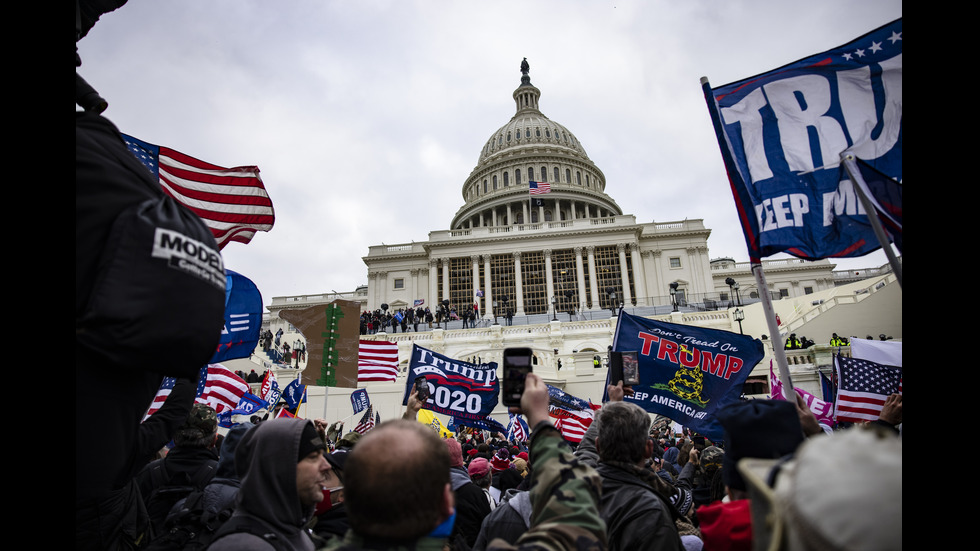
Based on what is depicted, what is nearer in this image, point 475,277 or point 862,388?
point 862,388

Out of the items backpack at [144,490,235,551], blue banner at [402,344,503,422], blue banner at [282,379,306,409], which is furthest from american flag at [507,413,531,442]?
backpack at [144,490,235,551]

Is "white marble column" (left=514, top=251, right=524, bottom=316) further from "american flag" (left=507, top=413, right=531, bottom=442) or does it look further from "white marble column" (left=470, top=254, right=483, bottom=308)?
"american flag" (left=507, top=413, right=531, bottom=442)

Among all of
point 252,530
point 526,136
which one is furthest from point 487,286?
point 252,530

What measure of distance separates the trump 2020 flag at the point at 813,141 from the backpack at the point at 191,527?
14.4 feet

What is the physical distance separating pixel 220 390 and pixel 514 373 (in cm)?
874

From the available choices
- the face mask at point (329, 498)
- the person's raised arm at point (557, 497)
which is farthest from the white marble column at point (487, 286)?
the person's raised arm at point (557, 497)

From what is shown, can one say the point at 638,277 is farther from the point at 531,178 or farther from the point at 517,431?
the point at 517,431

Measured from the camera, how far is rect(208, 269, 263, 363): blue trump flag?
5414 mm

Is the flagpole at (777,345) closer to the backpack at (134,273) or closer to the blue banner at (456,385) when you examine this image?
the backpack at (134,273)

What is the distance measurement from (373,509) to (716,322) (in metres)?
35.5

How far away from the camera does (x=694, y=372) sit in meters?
6.68

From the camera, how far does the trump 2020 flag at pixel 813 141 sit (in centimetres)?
448

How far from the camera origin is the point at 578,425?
9617 mm

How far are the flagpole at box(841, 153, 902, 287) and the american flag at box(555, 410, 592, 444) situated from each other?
6295 millimetres
